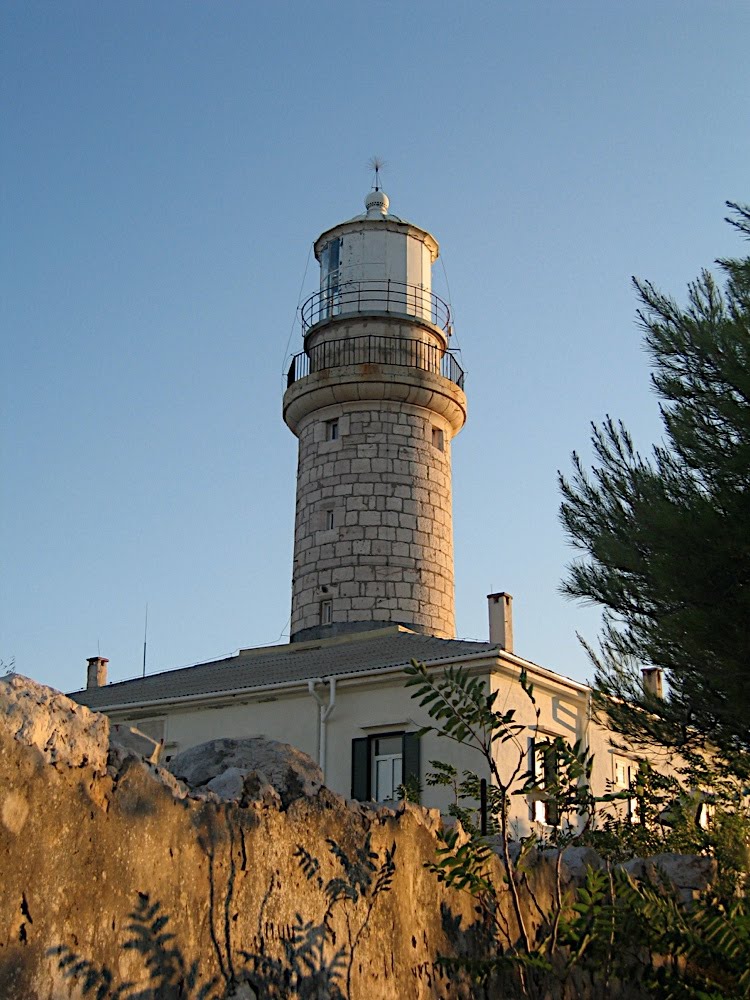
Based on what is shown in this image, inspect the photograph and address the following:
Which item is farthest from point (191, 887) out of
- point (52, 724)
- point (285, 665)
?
point (285, 665)

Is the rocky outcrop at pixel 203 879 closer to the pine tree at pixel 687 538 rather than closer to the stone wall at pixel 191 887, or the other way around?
the stone wall at pixel 191 887

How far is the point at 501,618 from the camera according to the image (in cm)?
2038

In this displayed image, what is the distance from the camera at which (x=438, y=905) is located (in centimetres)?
462

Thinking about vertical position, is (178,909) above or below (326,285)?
below

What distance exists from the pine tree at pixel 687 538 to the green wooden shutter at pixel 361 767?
8.59 meters

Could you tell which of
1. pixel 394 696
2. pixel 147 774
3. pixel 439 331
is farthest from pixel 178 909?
pixel 439 331

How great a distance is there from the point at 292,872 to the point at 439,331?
2558 centimetres

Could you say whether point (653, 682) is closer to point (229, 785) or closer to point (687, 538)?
point (687, 538)

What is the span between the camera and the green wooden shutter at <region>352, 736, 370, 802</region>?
715 inches

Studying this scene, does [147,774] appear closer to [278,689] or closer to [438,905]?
[438,905]

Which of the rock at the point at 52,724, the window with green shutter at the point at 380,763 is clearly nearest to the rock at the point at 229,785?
the rock at the point at 52,724

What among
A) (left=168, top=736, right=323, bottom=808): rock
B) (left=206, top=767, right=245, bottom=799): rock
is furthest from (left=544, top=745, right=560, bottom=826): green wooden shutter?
(left=206, top=767, right=245, bottom=799): rock

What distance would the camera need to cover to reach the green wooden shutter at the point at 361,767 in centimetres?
1816

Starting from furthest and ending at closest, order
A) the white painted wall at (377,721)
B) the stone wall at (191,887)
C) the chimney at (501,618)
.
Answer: the chimney at (501,618) < the white painted wall at (377,721) < the stone wall at (191,887)
